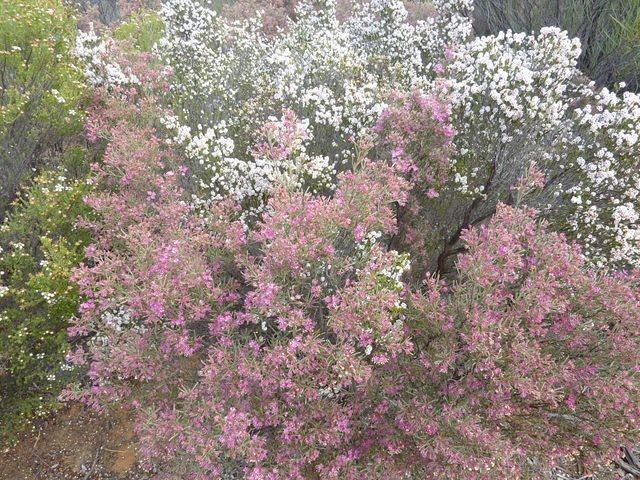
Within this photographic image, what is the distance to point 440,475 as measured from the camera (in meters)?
4.23

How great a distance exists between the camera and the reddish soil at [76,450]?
666 cm

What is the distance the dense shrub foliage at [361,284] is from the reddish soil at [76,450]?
30.3 inches

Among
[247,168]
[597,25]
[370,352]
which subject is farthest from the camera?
[597,25]

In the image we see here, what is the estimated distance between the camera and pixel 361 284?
408 cm

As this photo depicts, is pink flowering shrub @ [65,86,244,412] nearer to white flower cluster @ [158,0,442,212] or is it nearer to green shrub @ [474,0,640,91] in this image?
white flower cluster @ [158,0,442,212]

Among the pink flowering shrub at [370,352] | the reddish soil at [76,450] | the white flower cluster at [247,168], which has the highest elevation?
the white flower cluster at [247,168]

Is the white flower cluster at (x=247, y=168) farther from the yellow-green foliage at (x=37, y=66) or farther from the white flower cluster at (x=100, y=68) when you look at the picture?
the yellow-green foliage at (x=37, y=66)

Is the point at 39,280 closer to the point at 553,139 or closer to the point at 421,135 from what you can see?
the point at 421,135

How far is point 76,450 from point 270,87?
638cm

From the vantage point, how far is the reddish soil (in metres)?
6.66

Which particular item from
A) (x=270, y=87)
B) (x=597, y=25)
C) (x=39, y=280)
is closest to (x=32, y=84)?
(x=39, y=280)

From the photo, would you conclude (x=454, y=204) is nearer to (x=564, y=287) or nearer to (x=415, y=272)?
(x=415, y=272)

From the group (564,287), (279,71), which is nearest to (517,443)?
(564,287)

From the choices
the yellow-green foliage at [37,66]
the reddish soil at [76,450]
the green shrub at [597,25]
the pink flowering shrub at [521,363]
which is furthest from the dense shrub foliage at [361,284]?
the green shrub at [597,25]
